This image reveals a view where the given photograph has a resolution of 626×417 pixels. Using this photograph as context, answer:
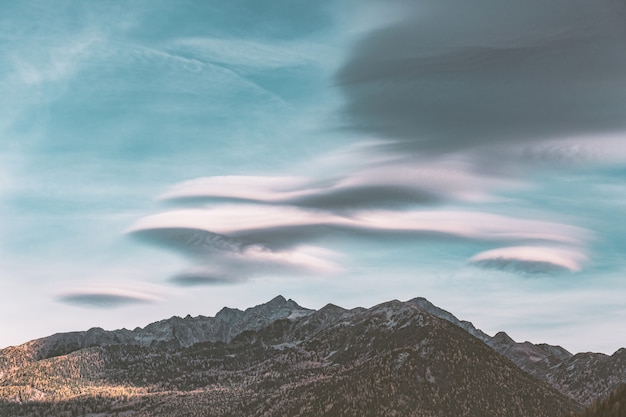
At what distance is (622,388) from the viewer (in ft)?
139

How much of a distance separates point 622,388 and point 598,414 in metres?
2.44

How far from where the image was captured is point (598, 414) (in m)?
41.9
